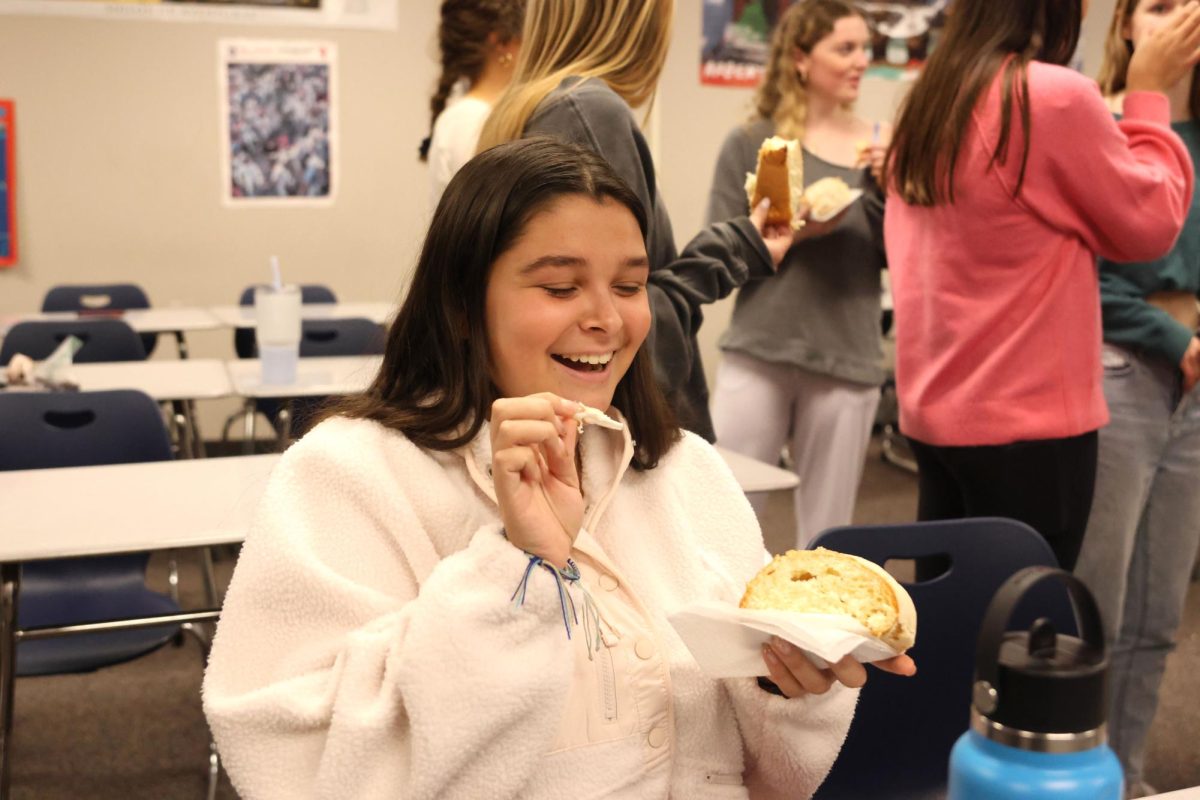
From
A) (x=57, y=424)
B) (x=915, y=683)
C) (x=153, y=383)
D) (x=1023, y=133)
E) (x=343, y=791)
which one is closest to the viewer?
(x=343, y=791)

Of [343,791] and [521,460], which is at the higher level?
[521,460]

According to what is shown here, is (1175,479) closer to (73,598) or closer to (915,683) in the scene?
(915,683)

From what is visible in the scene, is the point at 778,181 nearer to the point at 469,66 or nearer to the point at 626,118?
the point at 626,118

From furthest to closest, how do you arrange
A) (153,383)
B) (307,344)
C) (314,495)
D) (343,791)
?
(307,344) < (153,383) < (314,495) < (343,791)

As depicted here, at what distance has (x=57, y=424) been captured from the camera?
2836 mm

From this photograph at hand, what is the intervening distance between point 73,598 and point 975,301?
6.09ft

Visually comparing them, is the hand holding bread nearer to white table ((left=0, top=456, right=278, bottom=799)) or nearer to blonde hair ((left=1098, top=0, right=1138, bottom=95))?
white table ((left=0, top=456, right=278, bottom=799))

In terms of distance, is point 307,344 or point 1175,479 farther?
point 307,344

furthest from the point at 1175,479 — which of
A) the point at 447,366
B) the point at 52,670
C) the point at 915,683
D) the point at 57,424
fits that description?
the point at 57,424

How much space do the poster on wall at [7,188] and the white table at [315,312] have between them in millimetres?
999

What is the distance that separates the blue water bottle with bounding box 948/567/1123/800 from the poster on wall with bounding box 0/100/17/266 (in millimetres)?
5494

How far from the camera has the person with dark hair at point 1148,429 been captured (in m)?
2.15

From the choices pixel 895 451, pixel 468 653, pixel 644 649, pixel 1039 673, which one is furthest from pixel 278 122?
pixel 1039 673

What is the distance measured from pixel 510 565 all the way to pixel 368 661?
0.47ft
